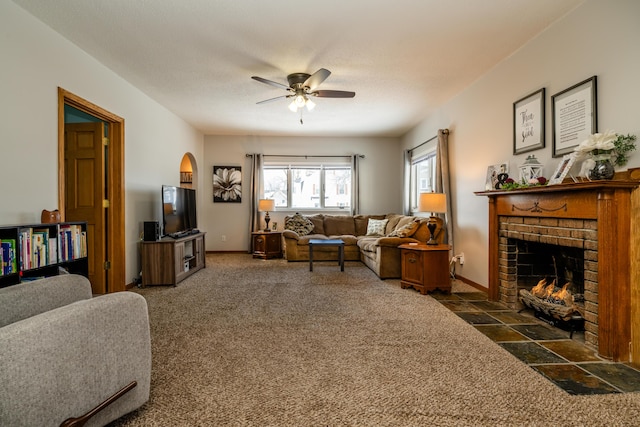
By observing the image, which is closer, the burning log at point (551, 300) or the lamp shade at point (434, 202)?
the burning log at point (551, 300)

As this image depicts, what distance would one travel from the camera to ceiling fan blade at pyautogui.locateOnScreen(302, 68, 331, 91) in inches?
126

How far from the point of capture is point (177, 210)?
491 cm

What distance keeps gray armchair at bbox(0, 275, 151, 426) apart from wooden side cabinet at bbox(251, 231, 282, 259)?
4.76 metres

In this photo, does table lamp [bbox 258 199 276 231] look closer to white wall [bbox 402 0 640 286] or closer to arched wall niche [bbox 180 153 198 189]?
arched wall niche [bbox 180 153 198 189]

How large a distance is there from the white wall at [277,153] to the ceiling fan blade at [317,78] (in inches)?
147

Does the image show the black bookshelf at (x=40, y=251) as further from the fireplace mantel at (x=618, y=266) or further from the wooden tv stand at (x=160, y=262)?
the fireplace mantel at (x=618, y=266)

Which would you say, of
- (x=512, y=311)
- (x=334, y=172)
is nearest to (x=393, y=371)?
(x=512, y=311)

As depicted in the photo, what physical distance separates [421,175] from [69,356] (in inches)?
240

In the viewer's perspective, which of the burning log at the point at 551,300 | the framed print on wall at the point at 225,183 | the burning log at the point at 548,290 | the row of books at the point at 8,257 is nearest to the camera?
the row of books at the point at 8,257

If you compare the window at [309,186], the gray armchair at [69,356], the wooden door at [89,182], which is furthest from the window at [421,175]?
the gray armchair at [69,356]

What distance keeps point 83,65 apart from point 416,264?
4249 mm

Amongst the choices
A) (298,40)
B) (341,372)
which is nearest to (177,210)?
(298,40)

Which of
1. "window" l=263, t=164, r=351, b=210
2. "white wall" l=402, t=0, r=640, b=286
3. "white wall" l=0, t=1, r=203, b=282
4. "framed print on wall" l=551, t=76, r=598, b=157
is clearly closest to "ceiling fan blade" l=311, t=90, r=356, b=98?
"white wall" l=402, t=0, r=640, b=286

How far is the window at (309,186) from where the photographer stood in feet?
24.5
